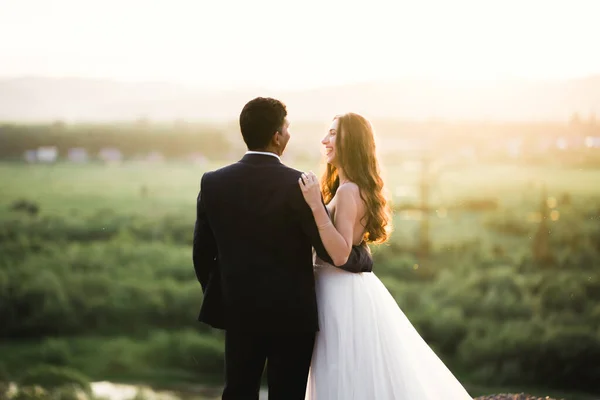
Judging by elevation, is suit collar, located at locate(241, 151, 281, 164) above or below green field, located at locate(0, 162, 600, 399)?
above

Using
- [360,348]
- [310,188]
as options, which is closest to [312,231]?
[310,188]

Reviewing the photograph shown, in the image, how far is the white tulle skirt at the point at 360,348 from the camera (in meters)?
2.79

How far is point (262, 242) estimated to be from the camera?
98.9 inches

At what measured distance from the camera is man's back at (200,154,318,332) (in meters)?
2.49

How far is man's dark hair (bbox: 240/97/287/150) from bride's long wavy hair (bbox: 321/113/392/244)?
1.24 ft

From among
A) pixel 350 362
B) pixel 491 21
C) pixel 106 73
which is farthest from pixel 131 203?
pixel 350 362

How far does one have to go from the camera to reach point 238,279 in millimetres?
2555

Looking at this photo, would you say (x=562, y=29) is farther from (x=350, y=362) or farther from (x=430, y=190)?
(x=350, y=362)

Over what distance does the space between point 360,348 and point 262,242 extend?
2.01 feet

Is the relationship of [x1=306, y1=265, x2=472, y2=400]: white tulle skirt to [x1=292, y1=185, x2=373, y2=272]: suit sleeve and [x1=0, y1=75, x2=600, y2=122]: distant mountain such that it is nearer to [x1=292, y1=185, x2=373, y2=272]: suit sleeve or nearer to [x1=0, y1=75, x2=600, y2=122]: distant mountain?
[x1=292, y1=185, x2=373, y2=272]: suit sleeve

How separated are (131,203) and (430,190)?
2.78 metres

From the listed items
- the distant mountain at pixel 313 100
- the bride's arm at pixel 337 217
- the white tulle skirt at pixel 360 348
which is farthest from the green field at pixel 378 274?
the bride's arm at pixel 337 217

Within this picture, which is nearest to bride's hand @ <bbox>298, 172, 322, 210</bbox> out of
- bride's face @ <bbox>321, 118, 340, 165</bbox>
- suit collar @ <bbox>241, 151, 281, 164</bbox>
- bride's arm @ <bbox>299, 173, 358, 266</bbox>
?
bride's arm @ <bbox>299, 173, 358, 266</bbox>

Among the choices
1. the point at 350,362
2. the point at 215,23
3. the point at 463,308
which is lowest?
the point at 463,308
